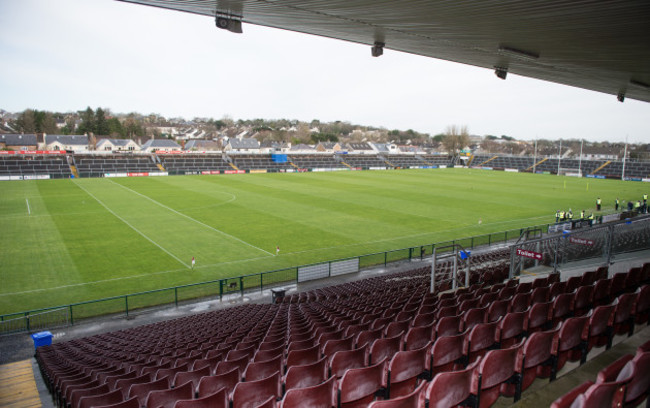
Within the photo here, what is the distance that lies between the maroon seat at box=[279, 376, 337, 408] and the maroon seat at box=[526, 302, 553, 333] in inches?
135

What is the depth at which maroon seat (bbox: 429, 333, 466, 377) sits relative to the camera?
4875 millimetres

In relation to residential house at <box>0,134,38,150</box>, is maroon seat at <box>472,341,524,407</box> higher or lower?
lower

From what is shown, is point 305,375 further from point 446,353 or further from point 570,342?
point 570,342

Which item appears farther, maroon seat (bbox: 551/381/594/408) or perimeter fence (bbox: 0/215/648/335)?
perimeter fence (bbox: 0/215/648/335)

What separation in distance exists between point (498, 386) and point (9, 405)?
9.67 metres

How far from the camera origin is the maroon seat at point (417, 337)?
19.2 ft

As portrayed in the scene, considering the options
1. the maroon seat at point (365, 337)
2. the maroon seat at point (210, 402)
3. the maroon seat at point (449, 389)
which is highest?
the maroon seat at point (449, 389)

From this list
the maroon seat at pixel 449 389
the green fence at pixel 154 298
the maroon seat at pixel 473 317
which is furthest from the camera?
the green fence at pixel 154 298

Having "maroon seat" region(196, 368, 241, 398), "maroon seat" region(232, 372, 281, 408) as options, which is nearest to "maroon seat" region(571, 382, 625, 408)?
"maroon seat" region(232, 372, 281, 408)

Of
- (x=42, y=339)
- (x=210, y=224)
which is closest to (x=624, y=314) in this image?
(x=42, y=339)

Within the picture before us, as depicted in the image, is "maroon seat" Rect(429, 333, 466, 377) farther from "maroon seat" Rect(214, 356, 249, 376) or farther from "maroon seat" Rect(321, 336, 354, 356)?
"maroon seat" Rect(214, 356, 249, 376)

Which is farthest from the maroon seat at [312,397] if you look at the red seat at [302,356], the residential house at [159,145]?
the residential house at [159,145]

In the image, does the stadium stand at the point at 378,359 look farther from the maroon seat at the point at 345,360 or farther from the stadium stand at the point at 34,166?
the stadium stand at the point at 34,166

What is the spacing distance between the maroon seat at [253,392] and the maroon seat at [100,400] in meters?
1.90
